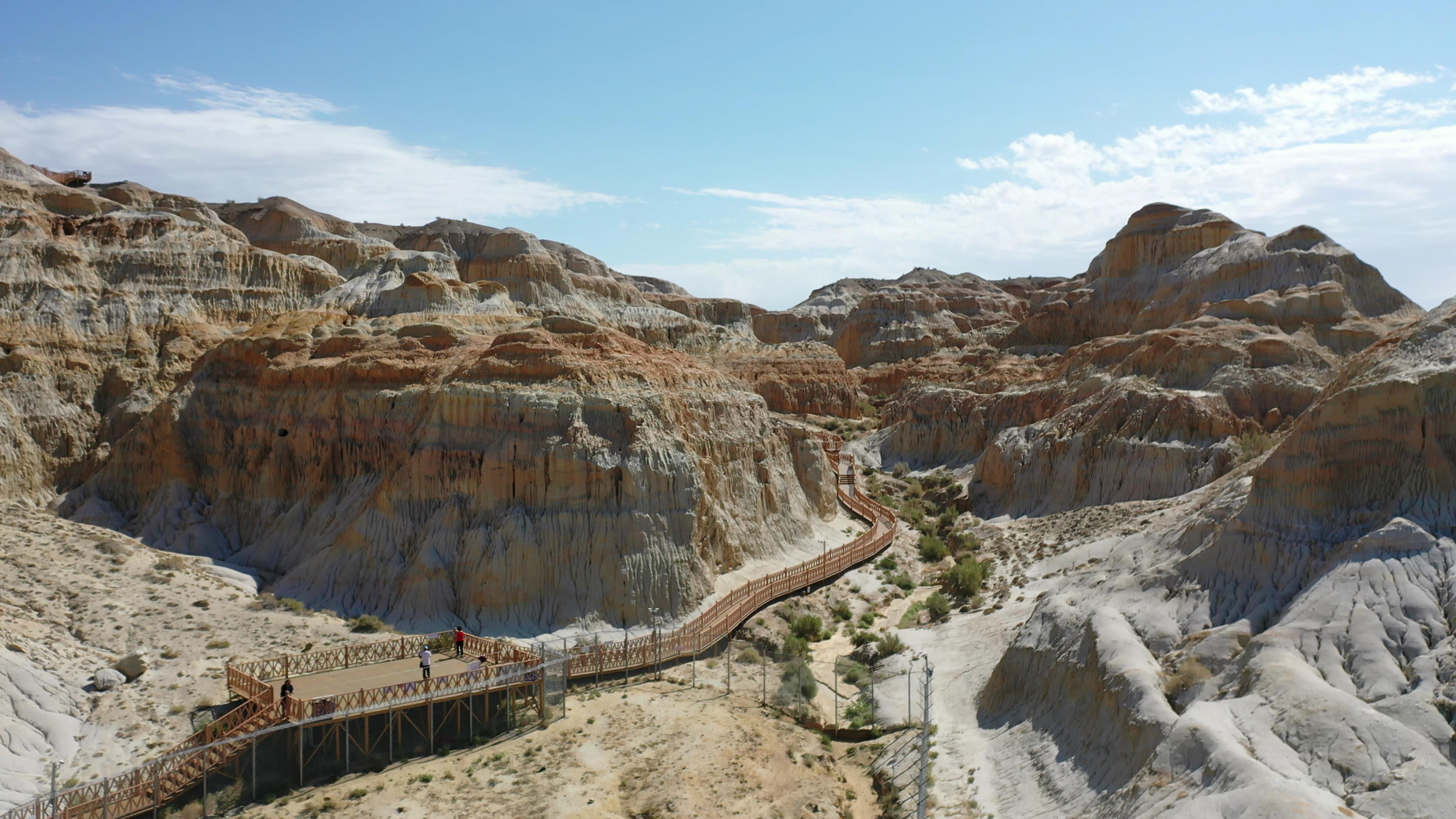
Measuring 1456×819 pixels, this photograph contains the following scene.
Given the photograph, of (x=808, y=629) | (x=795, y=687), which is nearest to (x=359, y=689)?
(x=795, y=687)

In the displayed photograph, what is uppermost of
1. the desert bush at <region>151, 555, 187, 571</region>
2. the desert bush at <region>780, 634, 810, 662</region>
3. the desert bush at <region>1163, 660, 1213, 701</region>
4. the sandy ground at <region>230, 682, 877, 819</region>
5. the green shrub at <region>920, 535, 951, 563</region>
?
the desert bush at <region>1163, 660, 1213, 701</region>

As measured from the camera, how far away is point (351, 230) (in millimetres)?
95250

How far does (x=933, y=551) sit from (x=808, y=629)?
12.9 meters

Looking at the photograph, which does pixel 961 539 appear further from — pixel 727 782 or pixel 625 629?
pixel 727 782

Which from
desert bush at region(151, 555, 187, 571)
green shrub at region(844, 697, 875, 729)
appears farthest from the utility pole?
desert bush at region(151, 555, 187, 571)

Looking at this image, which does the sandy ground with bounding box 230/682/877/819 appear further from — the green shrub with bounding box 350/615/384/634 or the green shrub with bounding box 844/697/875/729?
the green shrub with bounding box 350/615/384/634

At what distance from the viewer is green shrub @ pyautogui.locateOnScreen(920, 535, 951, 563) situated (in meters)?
44.9

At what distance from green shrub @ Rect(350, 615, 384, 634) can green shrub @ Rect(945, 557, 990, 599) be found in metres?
19.5

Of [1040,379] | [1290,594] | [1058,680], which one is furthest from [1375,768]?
[1040,379]

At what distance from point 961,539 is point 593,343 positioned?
1952cm

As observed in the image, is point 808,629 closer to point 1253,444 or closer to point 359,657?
point 359,657

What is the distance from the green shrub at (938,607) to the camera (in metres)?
34.2

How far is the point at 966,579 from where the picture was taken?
3644 centimetres

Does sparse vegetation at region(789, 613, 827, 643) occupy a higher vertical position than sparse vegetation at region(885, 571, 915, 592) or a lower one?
lower
